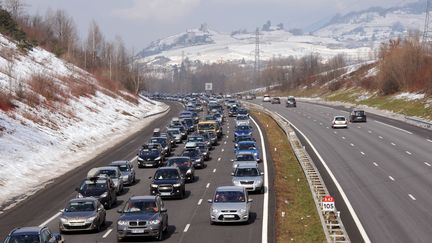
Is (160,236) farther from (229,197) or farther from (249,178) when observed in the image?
(249,178)

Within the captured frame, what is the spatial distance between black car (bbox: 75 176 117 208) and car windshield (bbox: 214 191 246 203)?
6215 millimetres

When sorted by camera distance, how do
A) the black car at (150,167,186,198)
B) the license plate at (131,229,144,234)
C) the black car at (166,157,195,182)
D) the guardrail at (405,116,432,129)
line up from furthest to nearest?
the guardrail at (405,116,432,129), the black car at (166,157,195,182), the black car at (150,167,186,198), the license plate at (131,229,144,234)

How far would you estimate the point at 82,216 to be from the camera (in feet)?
84.9

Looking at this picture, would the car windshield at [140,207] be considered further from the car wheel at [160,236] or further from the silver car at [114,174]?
the silver car at [114,174]

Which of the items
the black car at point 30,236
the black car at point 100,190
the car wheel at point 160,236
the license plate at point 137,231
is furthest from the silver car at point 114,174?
the black car at point 30,236

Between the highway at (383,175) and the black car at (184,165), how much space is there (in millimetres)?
7721

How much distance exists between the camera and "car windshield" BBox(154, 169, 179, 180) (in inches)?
Answer: 1385

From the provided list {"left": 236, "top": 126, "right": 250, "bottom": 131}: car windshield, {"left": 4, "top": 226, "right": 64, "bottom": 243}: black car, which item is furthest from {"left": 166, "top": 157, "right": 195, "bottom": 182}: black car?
{"left": 236, "top": 126, "right": 250, "bottom": 131}: car windshield

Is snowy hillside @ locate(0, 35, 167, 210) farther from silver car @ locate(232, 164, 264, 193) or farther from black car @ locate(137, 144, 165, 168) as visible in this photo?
silver car @ locate(232, 164, 264, 193)

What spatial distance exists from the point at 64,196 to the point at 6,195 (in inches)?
137

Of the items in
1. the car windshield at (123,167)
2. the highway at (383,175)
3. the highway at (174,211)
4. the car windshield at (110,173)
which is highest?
the car windshield at (110,173)

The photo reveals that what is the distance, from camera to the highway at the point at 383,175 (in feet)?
88.4

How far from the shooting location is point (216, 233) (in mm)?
25984

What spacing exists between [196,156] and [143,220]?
918 inches
